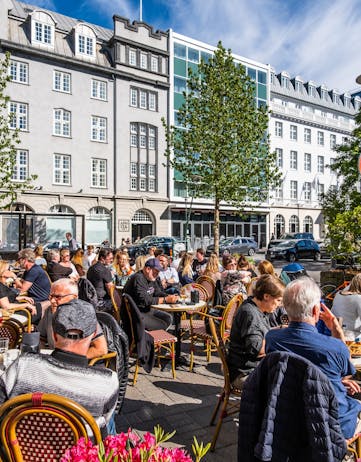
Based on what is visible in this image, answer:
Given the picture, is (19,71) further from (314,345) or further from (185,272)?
(314,345)

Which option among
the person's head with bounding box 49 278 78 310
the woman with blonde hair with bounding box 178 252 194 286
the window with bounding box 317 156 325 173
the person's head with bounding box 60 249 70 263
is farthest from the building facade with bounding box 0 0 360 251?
the person's head with bounding box 49 278 78 310

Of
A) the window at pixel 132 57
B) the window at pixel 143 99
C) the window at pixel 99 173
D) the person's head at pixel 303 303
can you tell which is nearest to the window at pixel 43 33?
the window at pixel 132 57

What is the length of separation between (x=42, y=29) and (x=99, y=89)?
20.3 feet

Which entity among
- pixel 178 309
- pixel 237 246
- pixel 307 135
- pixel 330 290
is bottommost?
pixel 330 290

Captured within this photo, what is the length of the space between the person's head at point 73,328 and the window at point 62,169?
31171 mm

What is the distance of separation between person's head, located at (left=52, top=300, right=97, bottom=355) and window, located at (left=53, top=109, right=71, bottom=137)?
32.0 meters

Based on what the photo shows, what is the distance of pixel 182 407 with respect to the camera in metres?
4.54

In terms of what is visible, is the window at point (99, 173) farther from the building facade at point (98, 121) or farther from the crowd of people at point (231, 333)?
the crowd of people at point (231, 333)

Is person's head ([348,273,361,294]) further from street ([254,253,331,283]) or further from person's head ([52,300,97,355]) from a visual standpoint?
street ([254,253,331,283])

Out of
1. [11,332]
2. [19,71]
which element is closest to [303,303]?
[11,332]

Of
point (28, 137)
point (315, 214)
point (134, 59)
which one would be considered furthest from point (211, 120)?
point (315, 214)

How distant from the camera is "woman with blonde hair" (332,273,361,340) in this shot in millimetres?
Result: 4797

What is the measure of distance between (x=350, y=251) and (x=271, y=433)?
898 centimetres

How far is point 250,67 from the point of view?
1715 inches
